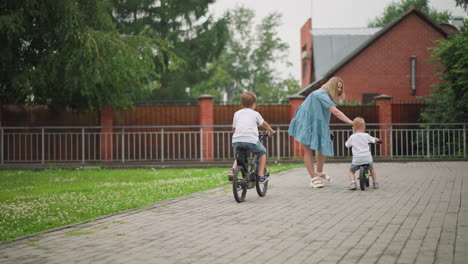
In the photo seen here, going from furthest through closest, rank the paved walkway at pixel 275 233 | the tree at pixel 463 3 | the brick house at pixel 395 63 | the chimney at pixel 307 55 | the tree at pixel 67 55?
the chimney at pixel 307 55
the brick house at pixel 395 63
the tree at pixel 463 3
the tree at pixel 67 55
the paved walkway at pixel 275 233

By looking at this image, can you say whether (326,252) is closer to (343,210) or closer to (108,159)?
(343,210)

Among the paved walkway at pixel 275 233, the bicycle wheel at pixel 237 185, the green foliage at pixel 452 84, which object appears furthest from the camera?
the green foliage at pixel 452 84

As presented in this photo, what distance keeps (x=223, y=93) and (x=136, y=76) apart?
4701 centimetres

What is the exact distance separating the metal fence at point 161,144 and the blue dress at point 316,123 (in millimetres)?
8337

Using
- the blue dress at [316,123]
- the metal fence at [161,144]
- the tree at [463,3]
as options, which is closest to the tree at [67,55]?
the metal fence at [161,144]

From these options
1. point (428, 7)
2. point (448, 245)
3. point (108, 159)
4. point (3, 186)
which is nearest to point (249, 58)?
point (428, 7)

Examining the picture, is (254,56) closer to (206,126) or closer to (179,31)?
(179,31)

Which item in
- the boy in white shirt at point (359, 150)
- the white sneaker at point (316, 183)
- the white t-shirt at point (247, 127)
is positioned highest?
the white t-shirt at point (247, 127)

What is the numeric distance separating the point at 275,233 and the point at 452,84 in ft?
51.6

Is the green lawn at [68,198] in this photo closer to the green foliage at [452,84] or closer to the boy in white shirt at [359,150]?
the boy in white shirt at [359,150]

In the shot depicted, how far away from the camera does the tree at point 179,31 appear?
31422mm

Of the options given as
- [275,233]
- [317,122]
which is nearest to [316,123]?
[317,122]

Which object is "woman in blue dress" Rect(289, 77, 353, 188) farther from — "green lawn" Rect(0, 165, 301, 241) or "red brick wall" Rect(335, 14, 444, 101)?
A: "red brick wall" Rect(335, 14, 444, 101)

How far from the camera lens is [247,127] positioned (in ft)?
26.6
